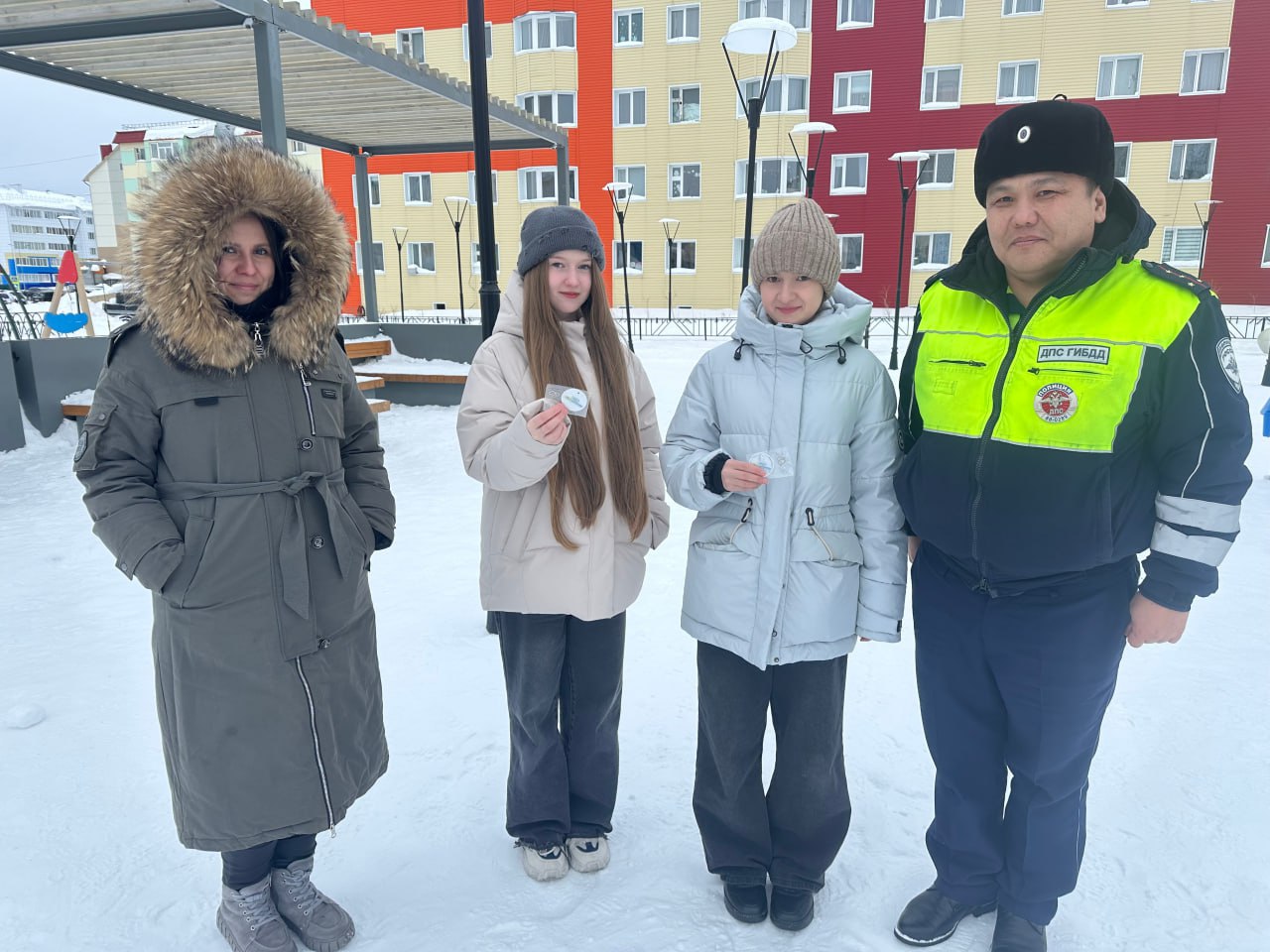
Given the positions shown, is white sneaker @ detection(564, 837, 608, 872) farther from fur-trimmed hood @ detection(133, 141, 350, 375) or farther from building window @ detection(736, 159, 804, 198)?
building window @ detection(736, 159, 804, 198)

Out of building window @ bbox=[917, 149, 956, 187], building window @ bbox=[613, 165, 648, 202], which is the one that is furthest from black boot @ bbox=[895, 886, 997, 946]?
building window @ bbox=[613, 165, 648, 202]

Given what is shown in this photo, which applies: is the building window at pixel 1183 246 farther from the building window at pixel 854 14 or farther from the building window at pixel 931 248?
the building window at pixel 854 14

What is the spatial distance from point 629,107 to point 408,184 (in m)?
9.12

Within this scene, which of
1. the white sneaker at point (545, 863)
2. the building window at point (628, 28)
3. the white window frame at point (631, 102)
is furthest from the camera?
the white window frame at point (631, 102)

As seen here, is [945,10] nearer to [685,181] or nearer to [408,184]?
[685,181]

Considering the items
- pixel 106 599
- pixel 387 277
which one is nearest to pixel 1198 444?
pixel 106 599

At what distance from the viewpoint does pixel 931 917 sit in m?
2.11

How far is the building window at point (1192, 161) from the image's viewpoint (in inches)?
983

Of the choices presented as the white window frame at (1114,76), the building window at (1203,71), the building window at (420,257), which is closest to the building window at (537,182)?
the building window at (420,257)

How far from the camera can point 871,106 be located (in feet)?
87.4

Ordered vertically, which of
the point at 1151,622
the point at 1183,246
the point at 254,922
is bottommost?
the point at 254,922


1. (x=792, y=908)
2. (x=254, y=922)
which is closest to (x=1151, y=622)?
(x=792, y=908)

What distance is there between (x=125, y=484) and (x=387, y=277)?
32536mm

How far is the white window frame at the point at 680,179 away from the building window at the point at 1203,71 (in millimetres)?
15441
